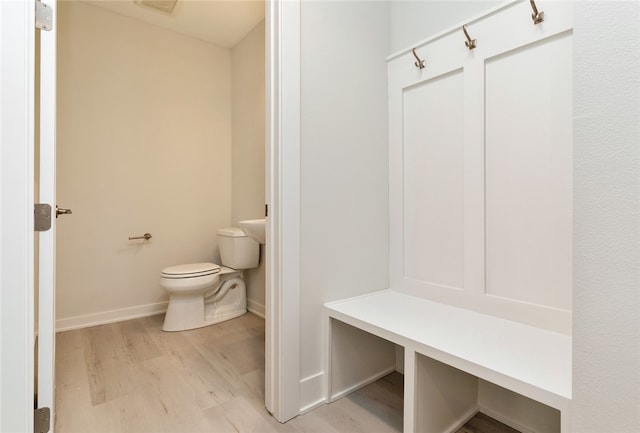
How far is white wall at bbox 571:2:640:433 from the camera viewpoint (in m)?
0.68

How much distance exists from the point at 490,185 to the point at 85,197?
2791 millimetres

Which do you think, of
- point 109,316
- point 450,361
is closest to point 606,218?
point 450,361

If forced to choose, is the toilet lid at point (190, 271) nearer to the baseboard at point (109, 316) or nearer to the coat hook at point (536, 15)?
the baseboard at point (109, 316)

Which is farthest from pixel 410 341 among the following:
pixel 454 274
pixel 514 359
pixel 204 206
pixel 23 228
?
pixel 204 206

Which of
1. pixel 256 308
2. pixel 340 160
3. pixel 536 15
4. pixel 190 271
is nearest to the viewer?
pixel 536 15

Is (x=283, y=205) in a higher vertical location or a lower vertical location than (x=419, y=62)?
lower

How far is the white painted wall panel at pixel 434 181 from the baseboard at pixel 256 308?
4.80ft

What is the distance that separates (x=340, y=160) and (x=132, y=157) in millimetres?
1996

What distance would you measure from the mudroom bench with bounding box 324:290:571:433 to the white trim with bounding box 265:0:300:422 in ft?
0.73

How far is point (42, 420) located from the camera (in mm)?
1095

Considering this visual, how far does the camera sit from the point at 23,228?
1.01m

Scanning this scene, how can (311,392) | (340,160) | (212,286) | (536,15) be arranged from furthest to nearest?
(212,286), (340,160), (311,392), (536,15)

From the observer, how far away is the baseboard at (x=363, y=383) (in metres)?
1.65

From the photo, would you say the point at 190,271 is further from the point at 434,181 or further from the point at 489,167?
the point at 489,167
